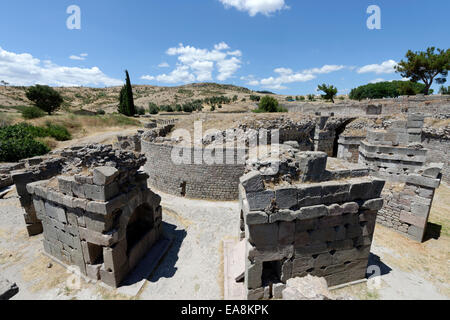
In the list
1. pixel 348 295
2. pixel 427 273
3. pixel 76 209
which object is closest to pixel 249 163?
pixel 348 295

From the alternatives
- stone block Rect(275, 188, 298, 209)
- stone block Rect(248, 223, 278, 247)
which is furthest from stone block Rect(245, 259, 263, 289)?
stone block Rect(275, 188, 298, 209)

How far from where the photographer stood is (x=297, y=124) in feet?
54.6

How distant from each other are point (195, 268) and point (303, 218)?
4149mm

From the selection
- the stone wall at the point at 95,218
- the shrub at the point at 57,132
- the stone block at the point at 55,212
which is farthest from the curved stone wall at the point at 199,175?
the shrub at the point at 57,132

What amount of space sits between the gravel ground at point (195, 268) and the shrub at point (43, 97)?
3113cm

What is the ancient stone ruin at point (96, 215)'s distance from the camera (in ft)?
17.9

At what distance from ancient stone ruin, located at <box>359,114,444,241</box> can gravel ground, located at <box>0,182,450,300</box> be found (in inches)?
25.7

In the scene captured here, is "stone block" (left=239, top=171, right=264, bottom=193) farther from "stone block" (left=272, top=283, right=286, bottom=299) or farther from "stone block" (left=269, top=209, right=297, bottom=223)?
"stone block" (left=272, top=283, right=286, bottom=299)

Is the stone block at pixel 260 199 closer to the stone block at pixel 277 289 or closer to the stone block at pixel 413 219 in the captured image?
the stone block at pixel 277 289

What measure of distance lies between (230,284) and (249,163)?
3.62 m

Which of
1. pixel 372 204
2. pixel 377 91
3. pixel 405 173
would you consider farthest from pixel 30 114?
pixel 377 91

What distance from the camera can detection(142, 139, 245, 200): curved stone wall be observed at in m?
11.7
